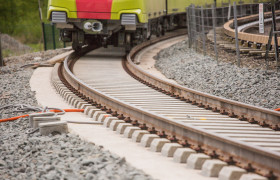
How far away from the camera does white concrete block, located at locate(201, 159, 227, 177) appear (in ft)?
16.1

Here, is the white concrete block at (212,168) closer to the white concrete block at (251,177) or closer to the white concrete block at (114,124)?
the white concrete block at (251,177)

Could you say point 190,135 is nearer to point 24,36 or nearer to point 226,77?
point 226,77

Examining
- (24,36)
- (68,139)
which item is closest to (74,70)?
(68,139)

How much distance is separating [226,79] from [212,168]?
254 inches

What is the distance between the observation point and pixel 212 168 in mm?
4898

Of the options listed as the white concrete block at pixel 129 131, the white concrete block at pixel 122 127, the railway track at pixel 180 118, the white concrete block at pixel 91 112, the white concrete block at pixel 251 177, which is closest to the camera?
the white concrete block at pixel 251 177

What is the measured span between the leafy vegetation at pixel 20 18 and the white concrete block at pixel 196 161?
41816mm

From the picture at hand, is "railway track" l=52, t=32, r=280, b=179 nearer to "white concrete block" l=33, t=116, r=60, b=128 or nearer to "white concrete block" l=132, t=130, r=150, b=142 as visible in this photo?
"white concrete block" l=132, t=130, r=150, b=142

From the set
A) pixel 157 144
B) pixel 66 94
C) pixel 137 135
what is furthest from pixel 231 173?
pixel 66 94

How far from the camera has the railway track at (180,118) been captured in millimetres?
5145

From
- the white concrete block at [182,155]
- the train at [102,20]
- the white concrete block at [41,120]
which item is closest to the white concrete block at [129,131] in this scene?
the white concrete block at [41,120]

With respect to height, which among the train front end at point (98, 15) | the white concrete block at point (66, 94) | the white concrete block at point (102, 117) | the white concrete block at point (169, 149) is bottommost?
the white concrete block at point (66, 94)

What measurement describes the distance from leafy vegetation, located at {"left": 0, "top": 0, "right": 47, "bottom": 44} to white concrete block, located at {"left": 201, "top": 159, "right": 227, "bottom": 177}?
42.1m

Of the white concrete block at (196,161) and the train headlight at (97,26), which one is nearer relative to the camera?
the white concrete block at (196,161)
